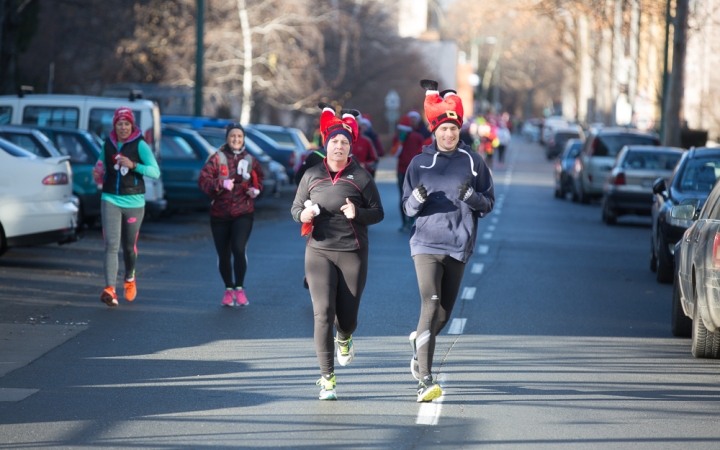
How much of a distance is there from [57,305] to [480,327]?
3993 millimetres

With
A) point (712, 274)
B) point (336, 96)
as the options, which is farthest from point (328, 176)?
point (336, 96)

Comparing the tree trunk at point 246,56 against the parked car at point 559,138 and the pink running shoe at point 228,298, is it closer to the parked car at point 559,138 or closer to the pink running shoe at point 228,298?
the parked car at point 559,138

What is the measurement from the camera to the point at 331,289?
23.5 ft

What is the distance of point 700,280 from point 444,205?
253 cm

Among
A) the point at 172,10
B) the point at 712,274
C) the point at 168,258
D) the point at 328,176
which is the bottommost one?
the point at 168,258

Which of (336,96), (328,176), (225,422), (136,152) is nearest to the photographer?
(225,422)

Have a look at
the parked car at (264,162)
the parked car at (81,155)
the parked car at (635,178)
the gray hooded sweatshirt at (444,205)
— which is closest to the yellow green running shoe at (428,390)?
the gray hooded sweatshirt at (444,205)

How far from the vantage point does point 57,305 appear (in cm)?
1117

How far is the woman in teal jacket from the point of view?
1091 cm

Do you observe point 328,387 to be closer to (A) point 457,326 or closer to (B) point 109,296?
(A) point 457,326

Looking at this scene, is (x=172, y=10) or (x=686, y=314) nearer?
(x=686, y=314)

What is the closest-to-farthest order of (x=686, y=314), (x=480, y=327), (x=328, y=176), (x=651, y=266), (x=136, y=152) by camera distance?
(x=328, y=176) < (x=686, y=314) < (x=480, y=327) < (x=136, y=152) < (x=651, y=266)

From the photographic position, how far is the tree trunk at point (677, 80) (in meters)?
30.8

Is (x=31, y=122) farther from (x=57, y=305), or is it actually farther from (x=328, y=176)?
(x=328, y=176)
